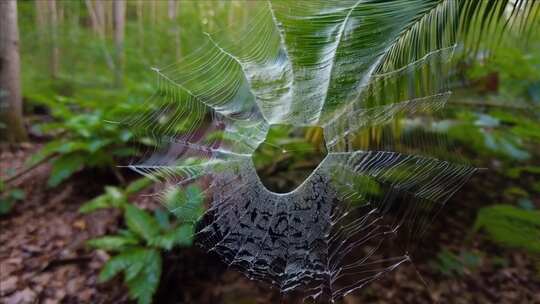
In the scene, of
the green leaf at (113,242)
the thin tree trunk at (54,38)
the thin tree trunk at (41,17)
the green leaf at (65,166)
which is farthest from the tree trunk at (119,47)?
the green leaf at (113,242)

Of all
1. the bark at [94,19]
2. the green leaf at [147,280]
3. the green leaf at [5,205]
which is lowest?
the green leaf at [5,205]

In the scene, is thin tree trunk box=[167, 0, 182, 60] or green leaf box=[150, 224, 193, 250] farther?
thin tree trunk box=[167, 0, 182, 60]

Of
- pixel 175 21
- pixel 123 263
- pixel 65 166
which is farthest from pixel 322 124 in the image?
pixel 175 21

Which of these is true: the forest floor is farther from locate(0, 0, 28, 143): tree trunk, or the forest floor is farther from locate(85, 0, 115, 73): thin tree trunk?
locate(85, 0, 115, 73): thin tree trunk

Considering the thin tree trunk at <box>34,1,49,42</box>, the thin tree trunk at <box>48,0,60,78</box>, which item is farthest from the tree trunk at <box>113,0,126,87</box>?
the thin tree trunk at <box>34,1,49,42</box>

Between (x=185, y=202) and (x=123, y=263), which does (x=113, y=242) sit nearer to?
(x=123, y=263)

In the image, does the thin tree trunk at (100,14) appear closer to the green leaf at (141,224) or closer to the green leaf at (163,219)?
the green leaf at (141,224)
